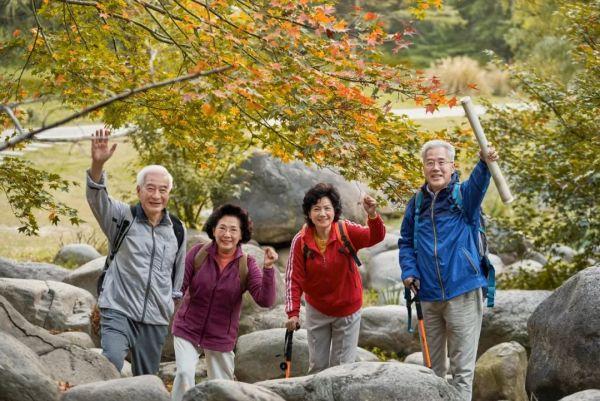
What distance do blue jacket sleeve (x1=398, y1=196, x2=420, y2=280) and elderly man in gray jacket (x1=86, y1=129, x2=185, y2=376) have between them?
1479mm

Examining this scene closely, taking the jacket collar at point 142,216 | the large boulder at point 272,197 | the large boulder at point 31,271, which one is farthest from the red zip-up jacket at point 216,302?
the large boulder at point 272,197

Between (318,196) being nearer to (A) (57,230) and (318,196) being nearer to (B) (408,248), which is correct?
(B) (408,248)

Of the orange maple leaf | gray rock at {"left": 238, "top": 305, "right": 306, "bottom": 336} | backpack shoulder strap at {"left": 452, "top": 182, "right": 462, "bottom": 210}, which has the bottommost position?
gray rock at {"left": 238, "top": 305, "right": 306, "bottom": 336}

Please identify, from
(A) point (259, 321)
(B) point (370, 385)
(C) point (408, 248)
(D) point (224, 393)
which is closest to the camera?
(D) point (224, 393)

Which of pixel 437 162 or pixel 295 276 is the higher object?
pixel 437 162

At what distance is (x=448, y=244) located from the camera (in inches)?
230

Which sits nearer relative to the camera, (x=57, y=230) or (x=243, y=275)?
(x=243, y=275)

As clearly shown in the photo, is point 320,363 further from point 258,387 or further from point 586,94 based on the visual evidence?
point 586,94

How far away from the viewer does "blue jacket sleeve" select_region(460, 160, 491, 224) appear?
5.76m

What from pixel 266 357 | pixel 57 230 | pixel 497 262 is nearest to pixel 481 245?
pixel 266 357

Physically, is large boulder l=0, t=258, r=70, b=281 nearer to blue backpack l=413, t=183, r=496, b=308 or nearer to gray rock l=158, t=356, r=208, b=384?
gray rock l=158, t=356, r=208, b=384

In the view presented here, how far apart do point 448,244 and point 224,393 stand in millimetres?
2053

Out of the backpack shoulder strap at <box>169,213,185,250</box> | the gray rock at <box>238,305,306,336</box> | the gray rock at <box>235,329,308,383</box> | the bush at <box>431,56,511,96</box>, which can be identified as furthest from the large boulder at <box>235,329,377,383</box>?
the bush at <box>431,56,511,96</box>

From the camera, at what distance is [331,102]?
6.50 m
